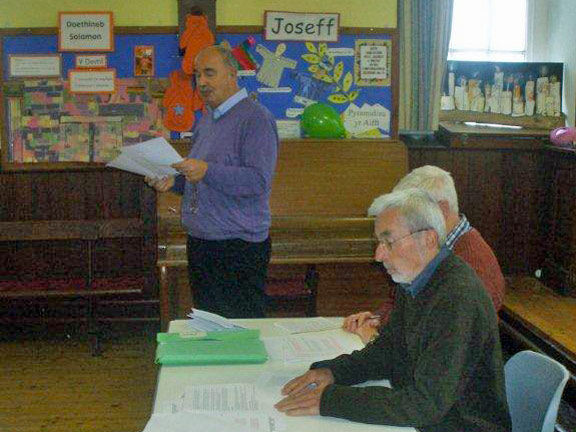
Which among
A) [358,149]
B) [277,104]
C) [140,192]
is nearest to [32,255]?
[140,192]

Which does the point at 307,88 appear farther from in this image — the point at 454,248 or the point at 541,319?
the point at 454,248

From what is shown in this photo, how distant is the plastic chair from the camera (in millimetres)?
1728

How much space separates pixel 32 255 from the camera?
4.69 meters

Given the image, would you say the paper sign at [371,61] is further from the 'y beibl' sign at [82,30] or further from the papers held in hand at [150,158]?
the papers held in hand at [150,158]

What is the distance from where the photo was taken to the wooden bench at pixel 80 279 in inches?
171

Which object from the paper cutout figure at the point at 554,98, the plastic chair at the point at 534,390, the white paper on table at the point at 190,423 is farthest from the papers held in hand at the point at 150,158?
the paper cutout figure at the point at 554,98

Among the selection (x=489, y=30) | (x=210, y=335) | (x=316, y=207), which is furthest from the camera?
(x=489, y=30)

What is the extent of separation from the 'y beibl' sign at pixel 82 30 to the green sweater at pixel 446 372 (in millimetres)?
3318

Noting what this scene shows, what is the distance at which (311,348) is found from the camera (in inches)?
80.1

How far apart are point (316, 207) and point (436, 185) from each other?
1.95 metres

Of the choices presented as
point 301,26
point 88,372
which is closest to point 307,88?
point 301,26

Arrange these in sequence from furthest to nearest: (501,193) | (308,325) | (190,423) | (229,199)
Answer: (501,193)
(229,199)
(308,325)
(190,423)

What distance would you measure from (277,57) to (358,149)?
750 millimetres

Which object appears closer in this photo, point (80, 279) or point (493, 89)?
point (80, 279)
